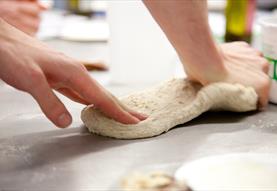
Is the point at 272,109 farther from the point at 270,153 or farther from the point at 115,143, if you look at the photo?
the point at 115,143

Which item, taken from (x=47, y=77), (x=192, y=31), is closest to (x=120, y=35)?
(x=192, y=31)

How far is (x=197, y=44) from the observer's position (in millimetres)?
897

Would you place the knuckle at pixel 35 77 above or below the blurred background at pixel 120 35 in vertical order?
above

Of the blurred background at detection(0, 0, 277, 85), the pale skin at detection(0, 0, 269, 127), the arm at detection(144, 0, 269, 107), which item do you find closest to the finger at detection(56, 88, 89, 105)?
the pale skin at detection(0, 0, 269, 127)

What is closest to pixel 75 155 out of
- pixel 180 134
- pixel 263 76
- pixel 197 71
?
pixel 180 134

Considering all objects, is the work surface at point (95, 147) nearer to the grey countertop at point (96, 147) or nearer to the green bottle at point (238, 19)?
the grey countertop at point (96, 147)

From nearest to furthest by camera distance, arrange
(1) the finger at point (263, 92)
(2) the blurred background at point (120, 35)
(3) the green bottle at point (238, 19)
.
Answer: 1. (1) the finger at point (263, 92)
2. (2) the blurred background at point (120, 35)
3. (3) the green bottle at point (238, 19)

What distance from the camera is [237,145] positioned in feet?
2.58

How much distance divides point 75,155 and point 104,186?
0.41 ft

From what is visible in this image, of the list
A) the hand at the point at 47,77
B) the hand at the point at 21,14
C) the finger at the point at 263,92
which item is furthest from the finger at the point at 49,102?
the hand at the point at 21,14

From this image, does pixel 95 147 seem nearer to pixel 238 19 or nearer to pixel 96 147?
pixel 96 147

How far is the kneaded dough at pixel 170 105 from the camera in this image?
821 mm

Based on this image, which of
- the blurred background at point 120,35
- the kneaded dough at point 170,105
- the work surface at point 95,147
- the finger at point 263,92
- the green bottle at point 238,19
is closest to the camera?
the work surface at point 95,147

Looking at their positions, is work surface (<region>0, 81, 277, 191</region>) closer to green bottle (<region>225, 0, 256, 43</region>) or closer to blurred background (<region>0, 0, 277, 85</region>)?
blurred background (<region>0, 0, 277, 85</region>)
